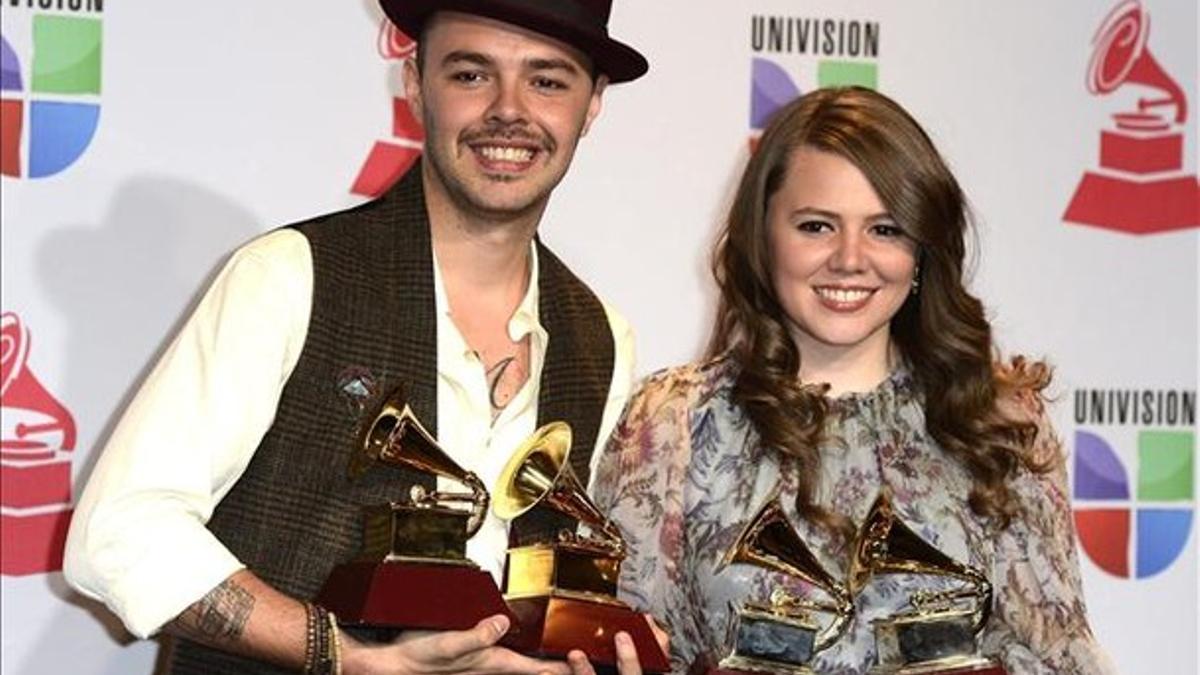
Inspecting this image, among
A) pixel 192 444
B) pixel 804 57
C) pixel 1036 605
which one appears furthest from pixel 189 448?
pixel 804 57

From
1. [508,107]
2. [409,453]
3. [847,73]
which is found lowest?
[409,453]

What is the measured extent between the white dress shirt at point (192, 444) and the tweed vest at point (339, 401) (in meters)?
0.03

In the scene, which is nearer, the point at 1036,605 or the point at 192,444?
the point at 192,444

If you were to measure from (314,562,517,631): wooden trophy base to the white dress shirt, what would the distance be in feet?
0.44

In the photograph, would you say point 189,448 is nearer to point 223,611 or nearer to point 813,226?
point 223,611

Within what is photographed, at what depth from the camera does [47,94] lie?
3158 mm

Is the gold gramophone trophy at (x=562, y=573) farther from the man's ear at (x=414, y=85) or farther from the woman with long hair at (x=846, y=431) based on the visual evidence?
the man's ear at (x=414, y=85)

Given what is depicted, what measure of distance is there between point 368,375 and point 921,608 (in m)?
0.66

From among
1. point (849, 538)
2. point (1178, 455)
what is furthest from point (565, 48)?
point (1178, 455)

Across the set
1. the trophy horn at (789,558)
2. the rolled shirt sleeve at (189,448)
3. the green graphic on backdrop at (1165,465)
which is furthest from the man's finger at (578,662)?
the green graphic on backdrop at (1165,465)

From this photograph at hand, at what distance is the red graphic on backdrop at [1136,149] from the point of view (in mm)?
3707

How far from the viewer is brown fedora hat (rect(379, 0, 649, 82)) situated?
2693 mm

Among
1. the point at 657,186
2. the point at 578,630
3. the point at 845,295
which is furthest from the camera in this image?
the point at 657,186

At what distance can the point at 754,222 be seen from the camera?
113 inches
